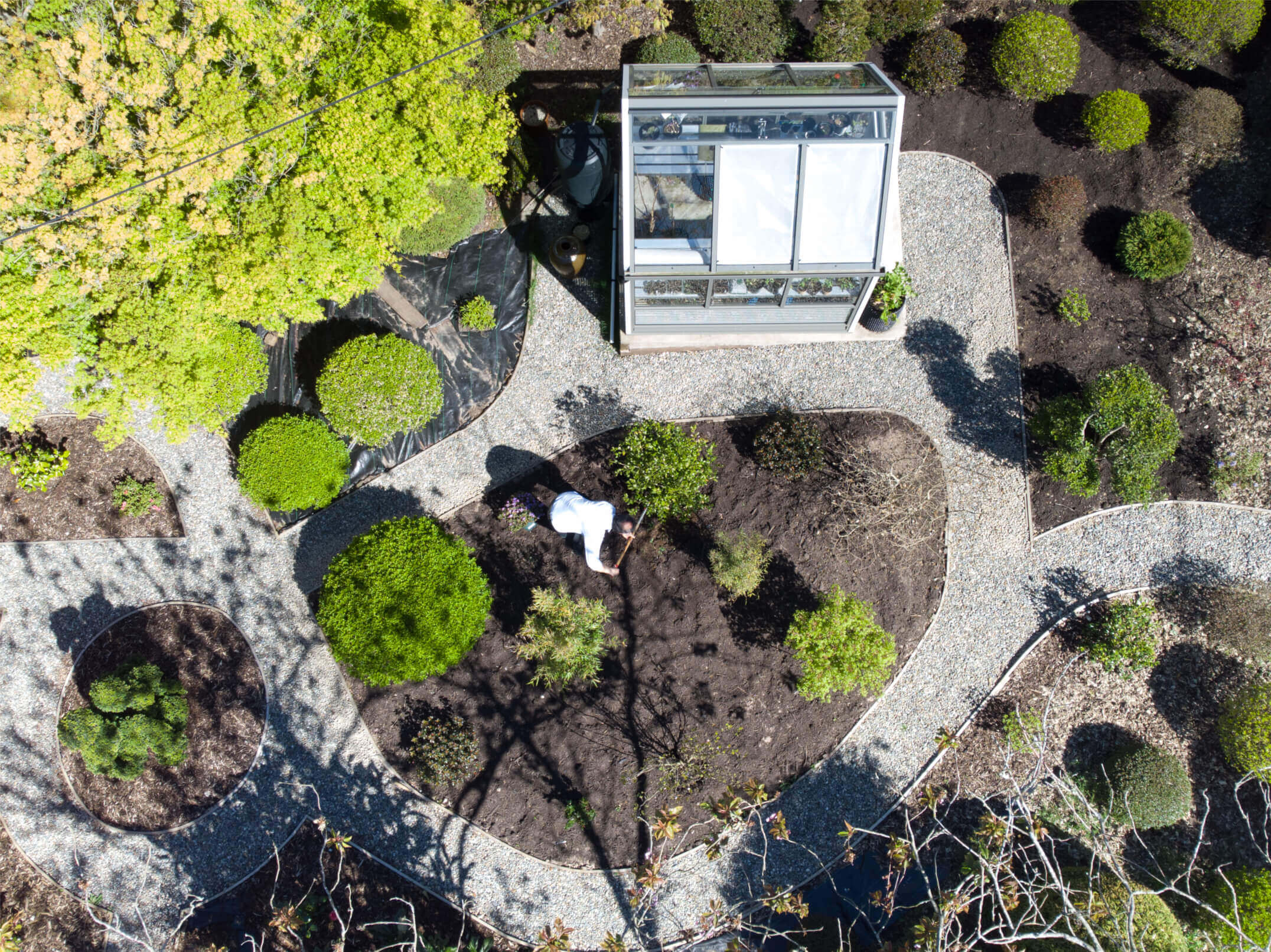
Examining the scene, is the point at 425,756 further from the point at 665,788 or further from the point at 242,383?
the point at 242,383

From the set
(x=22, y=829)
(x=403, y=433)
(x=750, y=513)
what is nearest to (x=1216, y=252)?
(x=750, y=513)

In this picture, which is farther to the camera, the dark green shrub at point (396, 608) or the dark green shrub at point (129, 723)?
the dark green shrub at point (129, 723)

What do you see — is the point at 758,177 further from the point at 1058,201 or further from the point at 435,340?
the point at 1058,201

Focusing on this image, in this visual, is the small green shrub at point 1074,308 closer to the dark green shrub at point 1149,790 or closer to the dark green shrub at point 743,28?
the dark green shrub at point 743,28

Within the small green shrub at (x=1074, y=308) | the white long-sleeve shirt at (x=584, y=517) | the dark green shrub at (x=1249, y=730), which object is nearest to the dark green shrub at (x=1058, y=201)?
the small green shrub at (x=1074, y=308)

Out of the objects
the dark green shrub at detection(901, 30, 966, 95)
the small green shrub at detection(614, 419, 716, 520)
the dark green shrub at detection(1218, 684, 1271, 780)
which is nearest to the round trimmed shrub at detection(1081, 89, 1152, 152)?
the dark green shrub at detection(901, 30, 966, 95)

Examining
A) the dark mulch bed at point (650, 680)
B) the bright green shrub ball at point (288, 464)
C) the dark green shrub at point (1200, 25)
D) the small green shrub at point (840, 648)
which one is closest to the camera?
the small green shrub at point (840, 648)

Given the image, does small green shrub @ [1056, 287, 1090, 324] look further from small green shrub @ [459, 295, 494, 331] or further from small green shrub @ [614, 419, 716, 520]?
small green shrub @ [459, 295, 494, 331]
